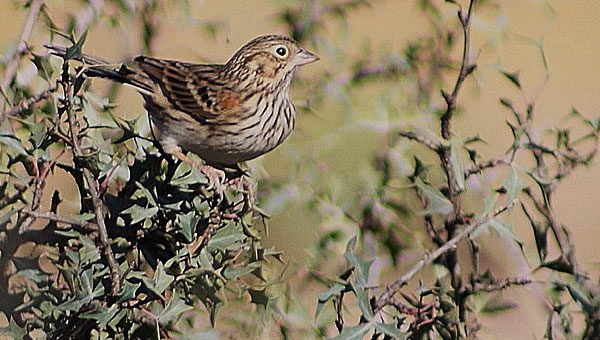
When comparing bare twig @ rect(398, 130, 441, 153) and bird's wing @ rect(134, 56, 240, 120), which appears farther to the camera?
bird's wing @ rect(134, 56, 240, 120)

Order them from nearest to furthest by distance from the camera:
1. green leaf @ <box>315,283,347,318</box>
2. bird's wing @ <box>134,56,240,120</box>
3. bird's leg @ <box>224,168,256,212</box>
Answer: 1. green leaf @ <box>315,283,347,318</box>
2. bird's leg @ <box>224,168,256,212</box>
3. bird's wing @ <box>134,56,240,120</box>

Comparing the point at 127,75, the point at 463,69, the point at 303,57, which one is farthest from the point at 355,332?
the point at 303,57

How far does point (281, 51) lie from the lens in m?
4.04

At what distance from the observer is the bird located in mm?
3629

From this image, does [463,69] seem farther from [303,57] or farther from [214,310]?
[303,57]

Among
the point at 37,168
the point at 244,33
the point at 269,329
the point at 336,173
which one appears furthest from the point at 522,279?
the point at 244,33

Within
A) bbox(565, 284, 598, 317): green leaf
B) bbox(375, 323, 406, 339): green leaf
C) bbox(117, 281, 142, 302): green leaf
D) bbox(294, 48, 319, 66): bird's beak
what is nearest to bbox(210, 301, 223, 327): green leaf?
bbox(117, 281, 142, 302): green leaf

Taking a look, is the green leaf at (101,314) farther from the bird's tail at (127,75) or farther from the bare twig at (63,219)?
the bird's tail at (127,75)

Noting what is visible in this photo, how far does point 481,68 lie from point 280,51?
294cm

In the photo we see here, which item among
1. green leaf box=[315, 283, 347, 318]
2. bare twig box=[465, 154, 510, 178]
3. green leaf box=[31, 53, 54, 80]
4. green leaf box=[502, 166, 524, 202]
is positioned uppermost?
green leaf box=[31, 53, 54, 80]

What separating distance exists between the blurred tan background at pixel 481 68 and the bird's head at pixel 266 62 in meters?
0.09

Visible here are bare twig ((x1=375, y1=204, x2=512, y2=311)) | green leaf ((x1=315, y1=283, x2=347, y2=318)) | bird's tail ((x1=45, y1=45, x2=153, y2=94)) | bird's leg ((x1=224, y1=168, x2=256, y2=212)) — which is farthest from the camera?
bird's tail ((x1=45, y1=45, x2=153, y2=94))

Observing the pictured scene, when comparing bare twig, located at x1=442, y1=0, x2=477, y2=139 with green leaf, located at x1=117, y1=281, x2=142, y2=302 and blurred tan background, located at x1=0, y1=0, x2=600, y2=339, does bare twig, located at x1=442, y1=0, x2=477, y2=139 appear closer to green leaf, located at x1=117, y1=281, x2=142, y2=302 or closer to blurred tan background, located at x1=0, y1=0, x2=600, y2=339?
Result: blurred tan background, located at x1=0, y1=0, x2=600, y2=339

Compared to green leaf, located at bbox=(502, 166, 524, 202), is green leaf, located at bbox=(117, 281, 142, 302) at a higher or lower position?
higher
